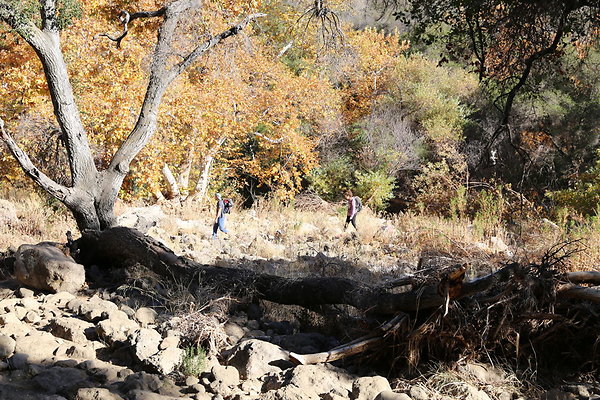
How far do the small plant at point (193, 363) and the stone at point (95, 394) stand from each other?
695 mm

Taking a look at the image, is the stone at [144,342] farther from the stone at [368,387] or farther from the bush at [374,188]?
the bush at [374,188]

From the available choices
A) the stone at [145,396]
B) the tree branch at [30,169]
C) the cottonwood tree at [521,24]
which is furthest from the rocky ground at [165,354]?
the cottonwood tree at [521,24]

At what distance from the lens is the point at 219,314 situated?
219 inches

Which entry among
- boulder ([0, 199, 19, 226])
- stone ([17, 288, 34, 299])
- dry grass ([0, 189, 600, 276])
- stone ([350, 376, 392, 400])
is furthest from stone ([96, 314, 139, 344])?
boulder ([0, 199, 19, 226])

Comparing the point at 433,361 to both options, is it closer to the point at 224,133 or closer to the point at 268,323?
the point at 268,323

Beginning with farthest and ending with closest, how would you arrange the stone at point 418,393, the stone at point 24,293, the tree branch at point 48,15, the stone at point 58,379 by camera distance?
the tree branch at point 48,15 < the stone at point 24,293 < the stone at point 418,393 < the stone at point 58,379

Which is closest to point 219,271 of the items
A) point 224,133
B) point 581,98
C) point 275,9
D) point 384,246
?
point 384,246

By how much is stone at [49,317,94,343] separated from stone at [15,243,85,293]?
1.23 metres

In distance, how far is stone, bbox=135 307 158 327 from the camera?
550cm

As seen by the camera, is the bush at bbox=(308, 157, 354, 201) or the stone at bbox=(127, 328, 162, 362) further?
the bush at bbox=(308, 157, 354, 201)

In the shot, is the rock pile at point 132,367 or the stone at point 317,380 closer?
the rock pile at point 132,367

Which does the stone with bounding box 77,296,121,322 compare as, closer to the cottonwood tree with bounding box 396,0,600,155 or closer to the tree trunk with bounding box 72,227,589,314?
the tree trunk with bounding box 72,227,589,314

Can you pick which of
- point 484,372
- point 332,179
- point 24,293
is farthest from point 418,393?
point 332,179

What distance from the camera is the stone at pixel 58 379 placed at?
13.1 feet
